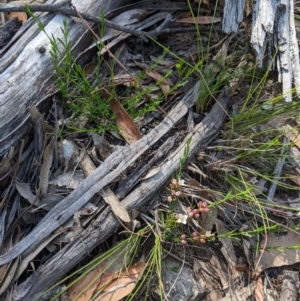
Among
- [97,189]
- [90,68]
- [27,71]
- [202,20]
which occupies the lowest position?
[97,189]

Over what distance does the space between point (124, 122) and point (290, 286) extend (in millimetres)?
1159

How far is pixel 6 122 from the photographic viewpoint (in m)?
2.04

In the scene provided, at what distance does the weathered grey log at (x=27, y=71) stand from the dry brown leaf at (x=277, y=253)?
1.31 meters

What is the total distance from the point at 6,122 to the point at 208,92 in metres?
0.98

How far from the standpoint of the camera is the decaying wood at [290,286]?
2191 mm

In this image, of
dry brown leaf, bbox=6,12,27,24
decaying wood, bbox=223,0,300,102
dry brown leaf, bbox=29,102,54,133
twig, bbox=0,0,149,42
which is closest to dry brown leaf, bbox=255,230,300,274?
decaying wood, bbox=223,0,300,102

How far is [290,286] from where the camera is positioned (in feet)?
7.25

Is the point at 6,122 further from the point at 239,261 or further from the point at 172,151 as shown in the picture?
the point at 239,261

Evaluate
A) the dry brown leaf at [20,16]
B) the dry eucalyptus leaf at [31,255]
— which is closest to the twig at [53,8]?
the dry brown leaf at [20,16]

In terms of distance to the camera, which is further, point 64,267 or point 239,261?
point 239,261

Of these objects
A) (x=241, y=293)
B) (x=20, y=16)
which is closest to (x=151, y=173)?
(x=241, y=293)

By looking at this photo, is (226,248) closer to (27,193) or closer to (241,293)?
(241,293)

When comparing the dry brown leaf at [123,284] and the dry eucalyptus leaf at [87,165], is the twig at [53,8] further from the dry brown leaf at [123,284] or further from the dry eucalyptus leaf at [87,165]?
the dry brown leaf at [123,284]

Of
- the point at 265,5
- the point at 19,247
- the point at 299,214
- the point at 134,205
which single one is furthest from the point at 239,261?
the point at 265,5
